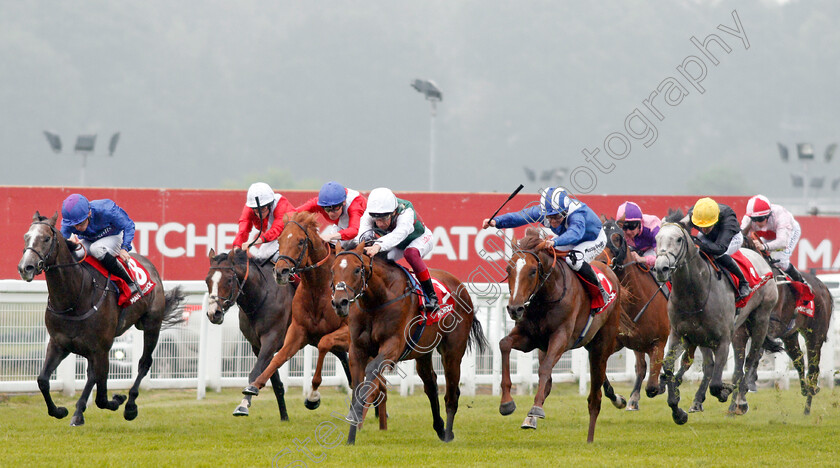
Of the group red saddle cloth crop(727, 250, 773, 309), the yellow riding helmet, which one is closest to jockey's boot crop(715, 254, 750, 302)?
red saddle cloth crop(727, 250, 773, 309)

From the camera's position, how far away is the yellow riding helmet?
870 centimetres

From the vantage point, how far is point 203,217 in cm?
1588

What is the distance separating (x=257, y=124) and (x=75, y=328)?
8871 centimetres

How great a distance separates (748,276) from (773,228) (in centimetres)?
126

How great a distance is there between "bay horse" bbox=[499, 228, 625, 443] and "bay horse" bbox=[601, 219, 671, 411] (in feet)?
3.46

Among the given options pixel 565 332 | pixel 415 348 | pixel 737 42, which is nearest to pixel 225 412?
pixel 415 348

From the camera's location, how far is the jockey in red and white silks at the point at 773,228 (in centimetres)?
990

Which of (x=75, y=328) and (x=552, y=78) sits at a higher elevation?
(x=552, y=78)

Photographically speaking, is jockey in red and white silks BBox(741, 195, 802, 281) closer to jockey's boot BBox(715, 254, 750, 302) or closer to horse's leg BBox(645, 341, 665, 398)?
jockey's boot BBox(715, 254, 750, 302)

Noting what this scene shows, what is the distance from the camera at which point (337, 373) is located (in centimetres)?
1143

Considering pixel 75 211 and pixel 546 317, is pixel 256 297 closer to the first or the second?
pixel 75 211

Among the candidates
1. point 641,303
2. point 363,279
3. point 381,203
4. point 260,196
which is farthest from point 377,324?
point 641,303

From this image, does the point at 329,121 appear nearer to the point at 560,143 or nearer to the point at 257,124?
the point at 257,124

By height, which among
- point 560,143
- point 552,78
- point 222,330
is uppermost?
point 552,78
